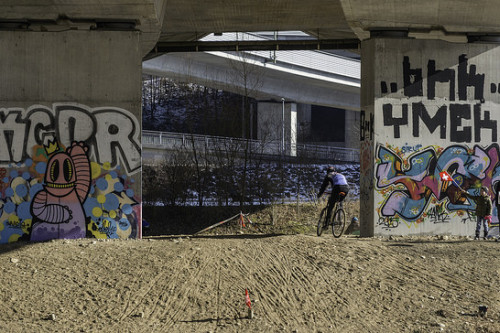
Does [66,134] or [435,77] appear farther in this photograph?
[435,77]

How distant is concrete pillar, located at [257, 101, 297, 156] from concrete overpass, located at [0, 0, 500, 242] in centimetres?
1978

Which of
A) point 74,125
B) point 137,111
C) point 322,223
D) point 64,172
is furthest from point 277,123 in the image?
point 64,172

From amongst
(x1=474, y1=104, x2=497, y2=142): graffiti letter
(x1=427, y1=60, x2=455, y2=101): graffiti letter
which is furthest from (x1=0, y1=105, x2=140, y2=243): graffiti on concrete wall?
(x1=474, y1=104, x2=497, y2=142): graffiti letter

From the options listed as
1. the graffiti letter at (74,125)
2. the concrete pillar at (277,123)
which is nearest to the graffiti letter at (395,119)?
the graffiti letter at (74,125)

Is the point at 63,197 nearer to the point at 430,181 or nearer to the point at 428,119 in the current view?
the point at 430,181

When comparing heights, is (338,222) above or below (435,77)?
below

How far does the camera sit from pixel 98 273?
36.7ft

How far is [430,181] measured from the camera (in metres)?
15.1

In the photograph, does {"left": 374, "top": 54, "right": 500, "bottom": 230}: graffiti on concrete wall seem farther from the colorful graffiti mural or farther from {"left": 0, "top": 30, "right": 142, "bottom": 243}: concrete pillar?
{"left": 0, "top": 30, "right": 142, "bottom": 243}: concrete pillar

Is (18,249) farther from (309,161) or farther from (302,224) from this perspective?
(309,161)

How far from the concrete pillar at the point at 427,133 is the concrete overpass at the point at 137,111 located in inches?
0.9

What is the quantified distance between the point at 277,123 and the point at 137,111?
25139mm

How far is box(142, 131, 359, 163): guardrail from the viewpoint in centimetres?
2961

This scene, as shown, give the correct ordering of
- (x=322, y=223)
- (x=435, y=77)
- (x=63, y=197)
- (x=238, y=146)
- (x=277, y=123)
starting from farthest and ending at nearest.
→ 1. (x=277, y=123)
2. (x=238, y=146)
3. (x=322, y=223)
4. (x=435, y=77)
5. (x=63, y=197)
